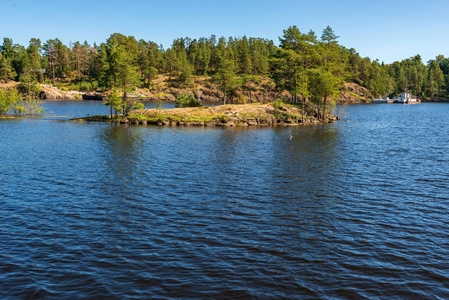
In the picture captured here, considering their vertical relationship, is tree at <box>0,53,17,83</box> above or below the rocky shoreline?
above

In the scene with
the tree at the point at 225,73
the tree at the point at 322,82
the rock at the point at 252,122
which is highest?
the tree at the point at 225,73

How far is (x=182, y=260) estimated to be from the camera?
16.4 m

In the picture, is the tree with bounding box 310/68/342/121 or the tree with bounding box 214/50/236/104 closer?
the tree with bounding box 310/68/342/121

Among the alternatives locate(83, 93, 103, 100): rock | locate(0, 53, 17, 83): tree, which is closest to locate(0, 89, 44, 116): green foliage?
locate(83, 93, 103, 100): rock

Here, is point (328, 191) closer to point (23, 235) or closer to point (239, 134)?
point (23, 235)

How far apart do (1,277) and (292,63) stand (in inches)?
3230

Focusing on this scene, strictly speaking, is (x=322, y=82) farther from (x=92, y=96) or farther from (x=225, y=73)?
(x=92, y=96)

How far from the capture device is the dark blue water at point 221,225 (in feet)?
47.6

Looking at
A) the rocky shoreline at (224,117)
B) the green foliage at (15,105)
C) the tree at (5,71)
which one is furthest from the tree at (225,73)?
the tree at (5,71)

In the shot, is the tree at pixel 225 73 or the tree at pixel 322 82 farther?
the tree at pixel 225 73

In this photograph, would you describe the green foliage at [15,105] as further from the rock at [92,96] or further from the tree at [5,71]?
the tree at [5,71]

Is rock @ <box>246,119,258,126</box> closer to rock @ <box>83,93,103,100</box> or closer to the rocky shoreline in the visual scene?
the rocky shoreline

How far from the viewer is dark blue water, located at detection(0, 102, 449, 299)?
572 inches

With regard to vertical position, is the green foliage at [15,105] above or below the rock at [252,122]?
above
